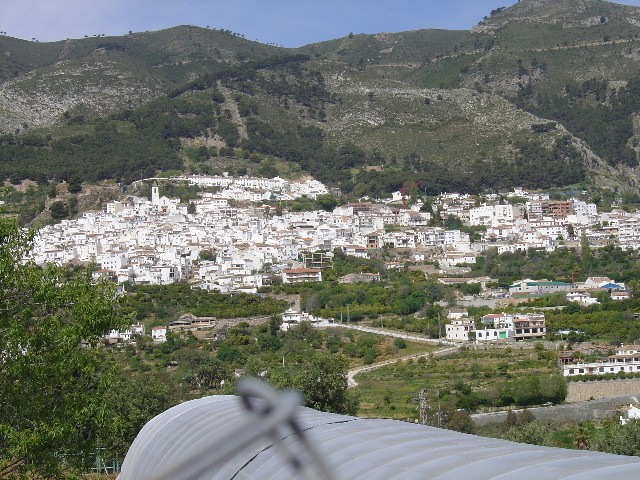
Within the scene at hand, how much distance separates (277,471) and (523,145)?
243ft

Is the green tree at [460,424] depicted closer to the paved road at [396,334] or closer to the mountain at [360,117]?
the paved road at [396,334]

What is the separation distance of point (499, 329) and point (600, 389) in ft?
25.0

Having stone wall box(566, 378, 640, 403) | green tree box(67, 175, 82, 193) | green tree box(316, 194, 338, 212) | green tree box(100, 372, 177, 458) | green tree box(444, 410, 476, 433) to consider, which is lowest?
stone wall box(566, 378, 640, 403)

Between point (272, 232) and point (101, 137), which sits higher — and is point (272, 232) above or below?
below

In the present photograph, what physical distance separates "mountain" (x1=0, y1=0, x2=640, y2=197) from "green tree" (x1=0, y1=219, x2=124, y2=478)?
195 ft

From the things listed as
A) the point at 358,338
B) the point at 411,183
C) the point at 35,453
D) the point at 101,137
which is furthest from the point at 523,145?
the point at 35,453

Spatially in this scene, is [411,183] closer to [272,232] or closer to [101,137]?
[272,232]

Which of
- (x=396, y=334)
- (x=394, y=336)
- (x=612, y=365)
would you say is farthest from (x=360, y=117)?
(x=612, y=365)

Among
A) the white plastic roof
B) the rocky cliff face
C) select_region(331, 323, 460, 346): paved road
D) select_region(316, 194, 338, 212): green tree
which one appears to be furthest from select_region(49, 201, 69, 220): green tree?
the white plastic roof

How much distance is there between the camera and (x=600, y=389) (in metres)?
25.3

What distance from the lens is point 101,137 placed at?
7469 cm

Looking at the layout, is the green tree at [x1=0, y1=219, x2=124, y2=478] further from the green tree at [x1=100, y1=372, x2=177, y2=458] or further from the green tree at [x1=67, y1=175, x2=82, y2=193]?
the green tree at [x1=67, y1=175, x2=82, y2=193]

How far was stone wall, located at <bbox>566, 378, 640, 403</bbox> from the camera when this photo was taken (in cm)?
2492

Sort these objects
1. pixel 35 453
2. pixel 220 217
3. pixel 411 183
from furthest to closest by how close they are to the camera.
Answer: pixel 411 183
pixel 220 217
pixel 35 453
